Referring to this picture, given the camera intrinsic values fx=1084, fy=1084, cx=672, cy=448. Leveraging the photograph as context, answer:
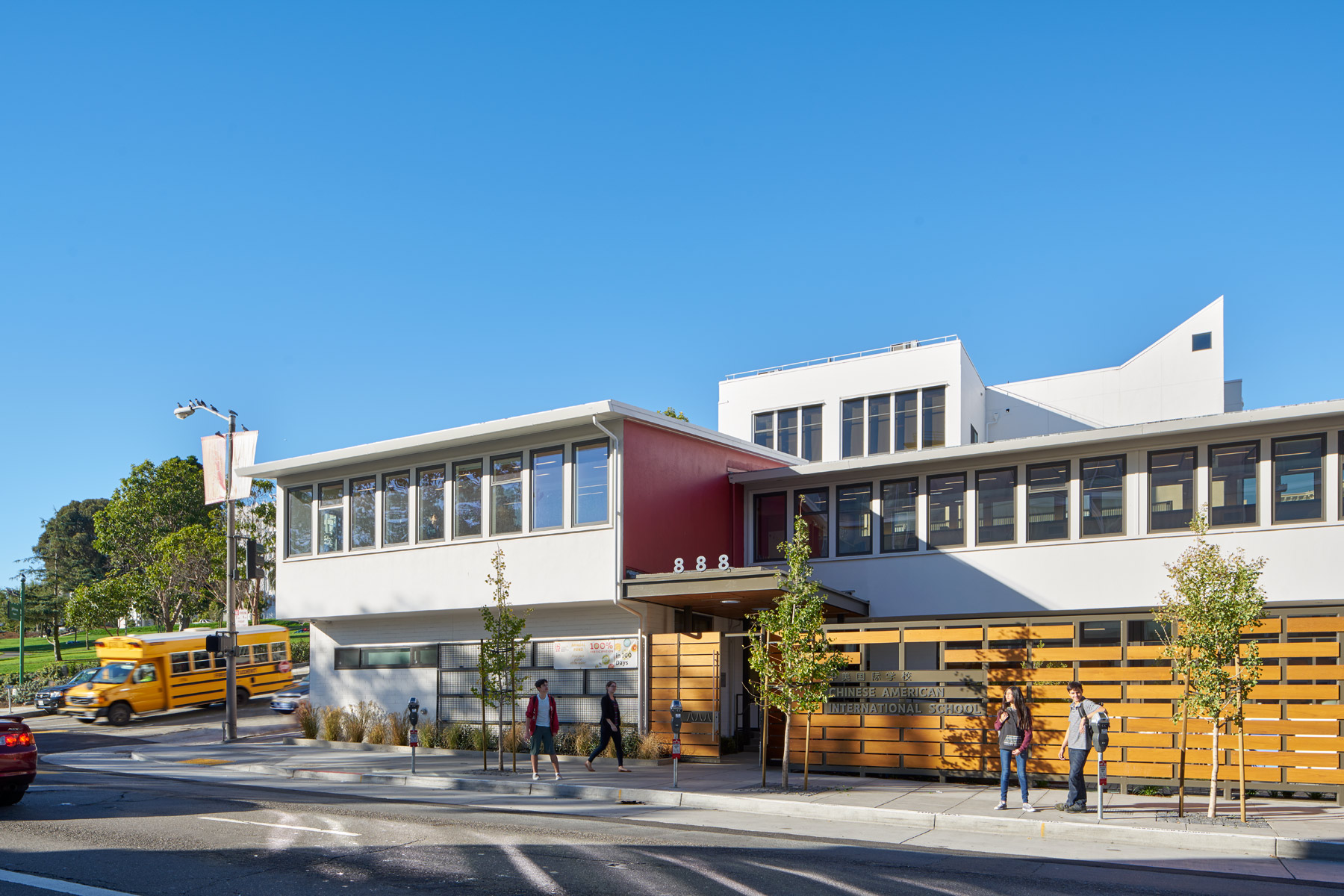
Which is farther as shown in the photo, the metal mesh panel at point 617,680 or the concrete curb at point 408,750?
the metal mesh panel at point 617,680

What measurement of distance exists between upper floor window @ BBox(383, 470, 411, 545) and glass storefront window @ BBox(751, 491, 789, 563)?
8.13m

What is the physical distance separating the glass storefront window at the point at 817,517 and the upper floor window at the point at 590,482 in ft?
16.5

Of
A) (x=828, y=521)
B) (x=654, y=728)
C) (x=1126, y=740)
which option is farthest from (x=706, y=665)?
(x=1126, y=740)

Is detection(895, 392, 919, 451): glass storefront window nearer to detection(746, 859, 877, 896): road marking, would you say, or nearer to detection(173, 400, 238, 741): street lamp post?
detection(173, 400, 238, 741): street lamp post

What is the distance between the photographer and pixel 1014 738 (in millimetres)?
14703

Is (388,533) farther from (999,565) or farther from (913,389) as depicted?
(913,389)

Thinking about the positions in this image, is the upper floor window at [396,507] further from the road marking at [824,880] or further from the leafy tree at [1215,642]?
the leafy tree at [1215,642]

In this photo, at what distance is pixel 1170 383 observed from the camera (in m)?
46.7

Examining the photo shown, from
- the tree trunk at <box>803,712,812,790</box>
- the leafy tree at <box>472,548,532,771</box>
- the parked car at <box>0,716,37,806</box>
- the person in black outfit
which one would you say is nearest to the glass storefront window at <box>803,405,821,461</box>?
the person in black outfit

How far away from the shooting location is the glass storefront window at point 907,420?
4447 centimetres

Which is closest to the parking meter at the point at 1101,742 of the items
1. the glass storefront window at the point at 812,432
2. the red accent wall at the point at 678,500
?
the red accent wall at the point at 678,500

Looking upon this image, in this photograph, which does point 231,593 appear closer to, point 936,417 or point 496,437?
point 496,437

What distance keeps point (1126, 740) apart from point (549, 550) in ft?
38.1

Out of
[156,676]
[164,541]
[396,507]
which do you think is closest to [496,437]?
[396,507]
